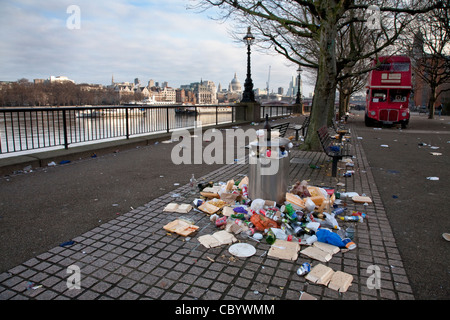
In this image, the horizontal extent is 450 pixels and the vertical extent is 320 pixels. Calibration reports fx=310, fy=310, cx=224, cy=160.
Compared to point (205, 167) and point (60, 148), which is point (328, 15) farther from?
point (60, 148)

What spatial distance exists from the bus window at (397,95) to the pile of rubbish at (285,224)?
19427mm

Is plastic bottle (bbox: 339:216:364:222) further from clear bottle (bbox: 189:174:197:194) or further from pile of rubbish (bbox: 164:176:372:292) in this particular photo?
clear bottle (bbox: 189:174:197:194)

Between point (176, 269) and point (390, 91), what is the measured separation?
23.1 metres

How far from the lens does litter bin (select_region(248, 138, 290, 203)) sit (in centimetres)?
489

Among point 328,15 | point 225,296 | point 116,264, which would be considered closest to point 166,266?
point 116,264

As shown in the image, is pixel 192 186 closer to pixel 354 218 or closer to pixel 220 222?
pixel 220 222

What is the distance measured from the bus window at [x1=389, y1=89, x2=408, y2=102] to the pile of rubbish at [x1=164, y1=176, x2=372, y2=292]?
19427 millimetres

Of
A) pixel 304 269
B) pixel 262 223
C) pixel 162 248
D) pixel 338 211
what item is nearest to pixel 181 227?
pixel 162 248

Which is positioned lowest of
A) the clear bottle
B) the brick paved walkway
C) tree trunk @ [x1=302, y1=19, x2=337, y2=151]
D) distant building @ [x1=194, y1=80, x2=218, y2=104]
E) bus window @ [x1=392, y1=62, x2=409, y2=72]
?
the brick paved walkway

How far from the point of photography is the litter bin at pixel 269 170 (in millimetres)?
4895

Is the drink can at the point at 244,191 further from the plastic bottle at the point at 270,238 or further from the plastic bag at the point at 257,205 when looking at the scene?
the plastic bottle at the point at 270,238

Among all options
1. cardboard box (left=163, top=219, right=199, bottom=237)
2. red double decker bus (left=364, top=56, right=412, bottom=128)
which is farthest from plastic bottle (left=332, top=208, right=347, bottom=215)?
red double decker bus (left=364, top=56, right=412, bottom=128)

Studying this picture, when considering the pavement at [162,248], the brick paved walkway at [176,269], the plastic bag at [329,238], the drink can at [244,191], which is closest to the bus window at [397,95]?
the pavement at [162,248]

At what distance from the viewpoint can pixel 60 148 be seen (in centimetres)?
927
